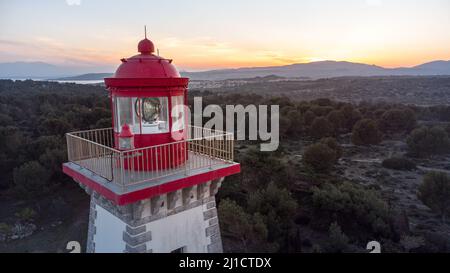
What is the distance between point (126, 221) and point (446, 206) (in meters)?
15.1

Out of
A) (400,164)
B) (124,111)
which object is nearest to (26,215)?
(124,111)

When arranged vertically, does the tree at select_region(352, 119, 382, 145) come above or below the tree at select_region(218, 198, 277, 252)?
above

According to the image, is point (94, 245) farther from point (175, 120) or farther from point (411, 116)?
→ point (411, 116)

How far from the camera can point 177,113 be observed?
20.0ft

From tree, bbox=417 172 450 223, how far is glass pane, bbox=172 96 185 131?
13.9 meters

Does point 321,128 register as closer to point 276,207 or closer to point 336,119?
point 336,119

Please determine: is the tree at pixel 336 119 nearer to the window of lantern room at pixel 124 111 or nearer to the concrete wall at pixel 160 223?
the concrete wall at pixel 160 223

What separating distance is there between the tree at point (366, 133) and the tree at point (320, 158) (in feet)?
27.7

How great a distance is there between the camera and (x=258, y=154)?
18594 millimetres

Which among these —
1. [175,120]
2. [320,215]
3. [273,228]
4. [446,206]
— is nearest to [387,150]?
[446,206]

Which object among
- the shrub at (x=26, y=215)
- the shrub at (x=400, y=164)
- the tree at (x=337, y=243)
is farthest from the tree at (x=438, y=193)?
the shrub at (x=26, y=215)

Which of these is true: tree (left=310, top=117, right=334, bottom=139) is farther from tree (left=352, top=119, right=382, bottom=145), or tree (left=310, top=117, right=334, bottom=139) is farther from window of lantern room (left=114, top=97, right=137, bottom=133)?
window of lantern room (left=114, top=97, right=137, bottom=133)

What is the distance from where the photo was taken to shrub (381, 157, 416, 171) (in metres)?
22.4

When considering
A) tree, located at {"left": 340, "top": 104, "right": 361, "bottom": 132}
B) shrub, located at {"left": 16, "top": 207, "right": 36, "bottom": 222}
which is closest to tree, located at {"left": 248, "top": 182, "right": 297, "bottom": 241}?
shrub, located at {"left": 16, "top": 207, "right": 36, "bottom": 222}
